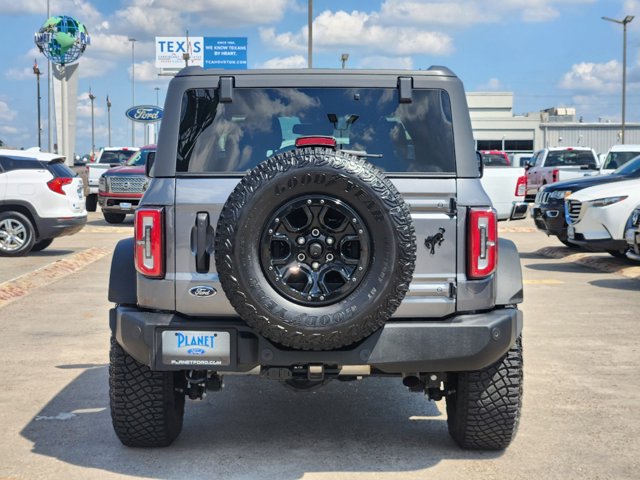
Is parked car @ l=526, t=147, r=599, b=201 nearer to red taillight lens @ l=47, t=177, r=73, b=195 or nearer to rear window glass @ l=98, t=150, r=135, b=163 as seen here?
Answer: rear window glass @ l=98, t=150, r=135, b=163

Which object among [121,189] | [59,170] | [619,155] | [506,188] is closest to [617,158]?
[619,155]

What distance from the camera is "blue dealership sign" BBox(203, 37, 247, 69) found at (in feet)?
230

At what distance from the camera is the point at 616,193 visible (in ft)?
49.3

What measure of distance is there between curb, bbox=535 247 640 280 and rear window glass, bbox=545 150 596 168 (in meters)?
13.1

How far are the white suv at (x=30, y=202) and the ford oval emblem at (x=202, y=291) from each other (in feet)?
40.0

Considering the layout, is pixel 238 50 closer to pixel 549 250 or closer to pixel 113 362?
pixel 549 250

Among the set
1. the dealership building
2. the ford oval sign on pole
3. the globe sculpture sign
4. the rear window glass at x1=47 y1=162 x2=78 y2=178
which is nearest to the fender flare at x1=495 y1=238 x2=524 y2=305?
the rear window glass at x1=47 y1=162 x2=78 y2=178

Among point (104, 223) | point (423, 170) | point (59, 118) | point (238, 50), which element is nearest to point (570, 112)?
point (238, 50)

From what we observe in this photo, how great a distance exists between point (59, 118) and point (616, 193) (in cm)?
3402

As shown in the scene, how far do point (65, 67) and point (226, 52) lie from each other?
1045 inches

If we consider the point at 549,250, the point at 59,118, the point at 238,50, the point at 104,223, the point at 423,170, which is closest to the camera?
the point at 423,170

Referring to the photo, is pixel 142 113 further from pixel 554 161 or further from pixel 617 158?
pixel 617 158

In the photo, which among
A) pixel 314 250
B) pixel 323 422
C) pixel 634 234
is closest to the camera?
pixel 314 250

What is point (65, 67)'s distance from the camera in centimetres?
4531
